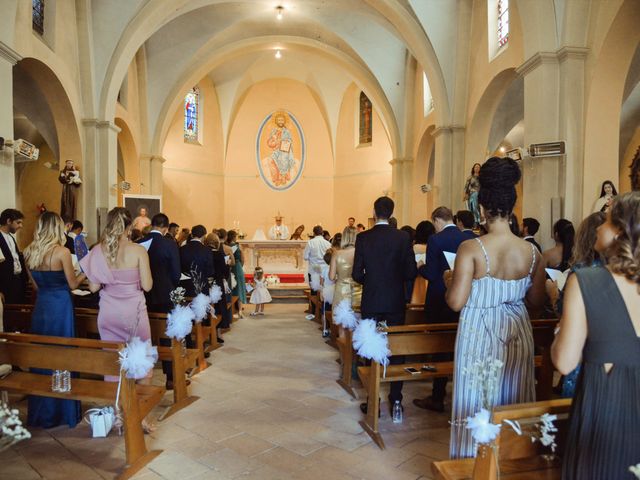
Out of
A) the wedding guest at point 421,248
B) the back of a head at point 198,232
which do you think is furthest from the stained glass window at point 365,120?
the back of a head at point 198,232

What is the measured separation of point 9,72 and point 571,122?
A: 835 centimetres

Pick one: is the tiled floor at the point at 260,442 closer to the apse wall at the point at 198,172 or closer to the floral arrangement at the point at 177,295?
the floral arrangement at the point at 177,295

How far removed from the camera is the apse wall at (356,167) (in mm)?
19828

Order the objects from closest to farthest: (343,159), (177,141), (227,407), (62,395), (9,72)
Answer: (62,395) < (227,407) < (9,72) < (177,141) < (343,159)

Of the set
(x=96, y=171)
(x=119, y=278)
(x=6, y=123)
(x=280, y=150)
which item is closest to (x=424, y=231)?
(x=119, y=278)

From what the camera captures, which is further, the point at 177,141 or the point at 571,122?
the point at 177,141

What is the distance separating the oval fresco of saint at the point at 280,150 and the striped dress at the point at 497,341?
64.4 ft

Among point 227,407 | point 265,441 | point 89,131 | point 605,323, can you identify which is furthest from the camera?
point 89,131

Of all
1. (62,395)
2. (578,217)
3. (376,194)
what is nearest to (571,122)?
(578,217)

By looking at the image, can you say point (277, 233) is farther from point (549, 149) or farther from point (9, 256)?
point (9, 256)

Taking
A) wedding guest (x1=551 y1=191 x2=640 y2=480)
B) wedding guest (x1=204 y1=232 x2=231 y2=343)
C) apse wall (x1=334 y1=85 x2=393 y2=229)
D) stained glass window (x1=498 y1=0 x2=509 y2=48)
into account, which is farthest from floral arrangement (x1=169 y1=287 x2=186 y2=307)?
apse wall (x1=334 y1=85 x2=393 y2=229)

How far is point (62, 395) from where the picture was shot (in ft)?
11.0

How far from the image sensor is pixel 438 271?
13.3ft

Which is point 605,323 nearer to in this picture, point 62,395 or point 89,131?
point 62,395
